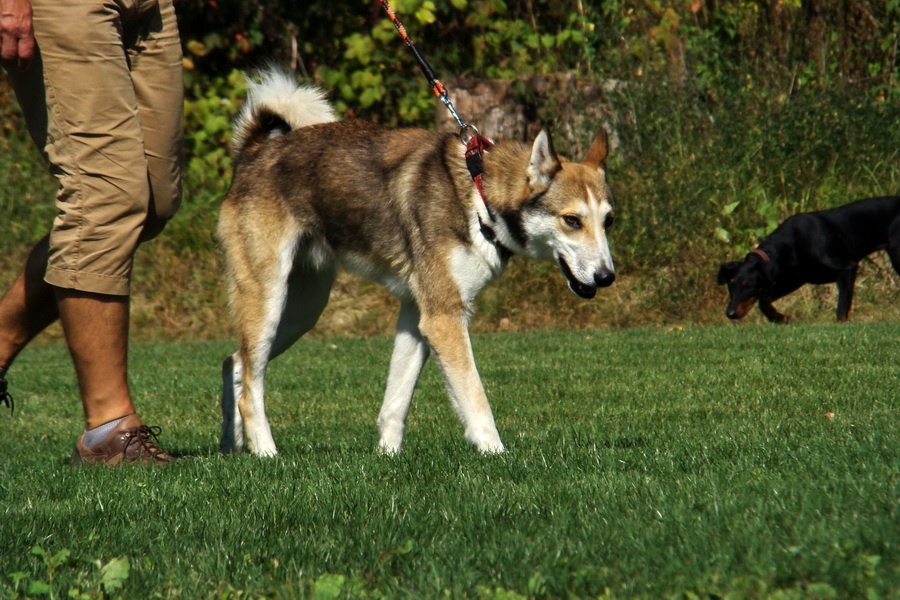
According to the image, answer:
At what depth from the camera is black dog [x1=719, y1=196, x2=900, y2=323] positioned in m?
9.52

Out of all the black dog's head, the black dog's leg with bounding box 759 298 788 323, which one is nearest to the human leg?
the black dog's head

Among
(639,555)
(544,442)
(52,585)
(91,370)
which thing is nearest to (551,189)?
(544,442)

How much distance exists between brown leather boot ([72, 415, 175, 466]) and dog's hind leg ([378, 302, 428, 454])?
3.23 feet

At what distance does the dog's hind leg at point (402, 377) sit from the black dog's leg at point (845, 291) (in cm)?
581

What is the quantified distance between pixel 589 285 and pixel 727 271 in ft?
18.7

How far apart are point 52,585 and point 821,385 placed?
15.1 feet

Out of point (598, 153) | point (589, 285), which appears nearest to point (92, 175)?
point (589, 285)

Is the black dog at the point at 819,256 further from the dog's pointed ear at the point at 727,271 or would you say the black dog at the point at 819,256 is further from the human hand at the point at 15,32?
the human hand at the point at 15,32

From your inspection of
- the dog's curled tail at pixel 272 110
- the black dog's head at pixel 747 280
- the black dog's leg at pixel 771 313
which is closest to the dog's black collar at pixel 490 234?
the dog's curled tail at pixel 272 110

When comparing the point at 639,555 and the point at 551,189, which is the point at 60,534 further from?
the point at 551,189

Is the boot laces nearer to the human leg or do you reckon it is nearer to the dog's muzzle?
the human leg

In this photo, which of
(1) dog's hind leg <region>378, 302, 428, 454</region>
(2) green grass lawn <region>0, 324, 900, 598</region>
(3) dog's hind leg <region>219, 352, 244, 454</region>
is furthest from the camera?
(3) dog's hind leg <region>219, 352, 244, 454</region>

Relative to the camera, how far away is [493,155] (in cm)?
473

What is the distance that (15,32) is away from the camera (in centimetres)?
376
